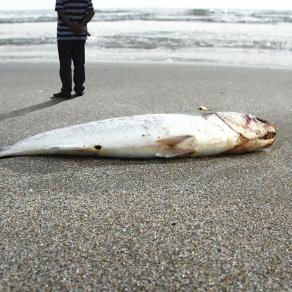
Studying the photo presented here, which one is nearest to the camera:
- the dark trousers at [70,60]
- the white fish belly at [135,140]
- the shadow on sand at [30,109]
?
the white fish belly at [135,140]

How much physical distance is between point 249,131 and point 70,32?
3411mm

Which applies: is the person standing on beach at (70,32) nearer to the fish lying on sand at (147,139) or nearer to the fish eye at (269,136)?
the fish lying on sand at (147,139)

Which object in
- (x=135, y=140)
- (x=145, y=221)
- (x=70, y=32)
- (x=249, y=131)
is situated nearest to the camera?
(x=145, y=221)

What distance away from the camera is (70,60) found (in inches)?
261

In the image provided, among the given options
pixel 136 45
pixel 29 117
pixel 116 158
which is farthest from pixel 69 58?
pixel 136 45

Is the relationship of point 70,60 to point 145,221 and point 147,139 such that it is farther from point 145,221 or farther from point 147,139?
point 145,221

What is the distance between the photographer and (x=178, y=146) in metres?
3.85

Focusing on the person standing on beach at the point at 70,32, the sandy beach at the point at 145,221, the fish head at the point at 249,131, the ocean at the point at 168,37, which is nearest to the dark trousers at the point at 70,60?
the person standing on beach at the point at 70,32

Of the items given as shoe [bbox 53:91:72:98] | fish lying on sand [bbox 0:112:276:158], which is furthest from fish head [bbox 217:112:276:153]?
shoe [bbox 53:91:72:98]

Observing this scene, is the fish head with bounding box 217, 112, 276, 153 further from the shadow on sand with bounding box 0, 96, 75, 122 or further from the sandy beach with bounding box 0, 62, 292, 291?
the shadow on sand with bounding box 0, 96, 75, 122

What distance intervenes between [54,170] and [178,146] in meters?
1.03

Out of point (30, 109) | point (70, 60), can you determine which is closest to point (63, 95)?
point (70, 60)

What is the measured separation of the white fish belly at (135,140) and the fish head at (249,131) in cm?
8

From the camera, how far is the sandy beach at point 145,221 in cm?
227
